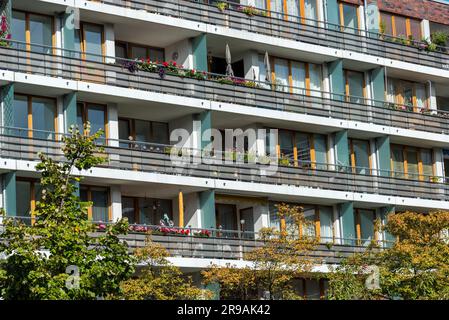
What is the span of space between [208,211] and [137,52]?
7807 millimetres

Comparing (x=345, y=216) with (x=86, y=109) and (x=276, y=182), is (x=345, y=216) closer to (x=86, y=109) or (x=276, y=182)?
(x=276, y=182)

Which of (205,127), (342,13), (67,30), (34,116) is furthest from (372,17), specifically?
(34,116)

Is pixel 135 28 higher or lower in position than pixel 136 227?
higher

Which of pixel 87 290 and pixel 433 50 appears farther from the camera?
pixel 433 50

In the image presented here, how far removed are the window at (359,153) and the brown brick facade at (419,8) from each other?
697cm

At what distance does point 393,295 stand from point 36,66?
1592cm

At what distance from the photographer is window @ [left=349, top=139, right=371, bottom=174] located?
183ft

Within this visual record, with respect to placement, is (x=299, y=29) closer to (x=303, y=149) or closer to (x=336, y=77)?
(x=336, y=77)

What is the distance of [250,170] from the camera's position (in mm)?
49844

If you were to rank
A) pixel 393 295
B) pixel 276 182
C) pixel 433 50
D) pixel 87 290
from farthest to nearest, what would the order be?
1. pixel 433 50
2. pixel 276 182
3. pixel 393 295
4. pixel 87 290

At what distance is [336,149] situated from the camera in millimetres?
54312

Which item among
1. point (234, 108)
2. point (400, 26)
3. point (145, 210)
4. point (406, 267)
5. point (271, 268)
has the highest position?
point (400, 26)

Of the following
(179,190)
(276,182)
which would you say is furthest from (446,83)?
(179,190)

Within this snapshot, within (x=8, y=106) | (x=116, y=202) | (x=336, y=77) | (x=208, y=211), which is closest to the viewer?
(x=8, y=106)
